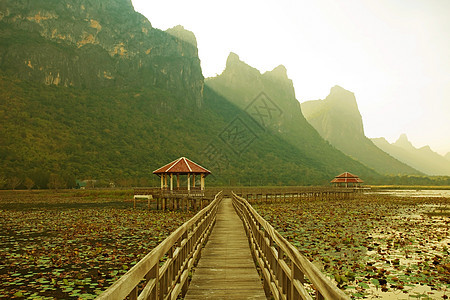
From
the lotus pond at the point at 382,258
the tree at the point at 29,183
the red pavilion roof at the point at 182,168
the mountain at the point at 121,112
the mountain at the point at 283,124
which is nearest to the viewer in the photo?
the lotus pond at the point at 382,258

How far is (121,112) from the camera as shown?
11162cm

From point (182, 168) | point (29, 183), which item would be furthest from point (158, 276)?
point (29, 183)

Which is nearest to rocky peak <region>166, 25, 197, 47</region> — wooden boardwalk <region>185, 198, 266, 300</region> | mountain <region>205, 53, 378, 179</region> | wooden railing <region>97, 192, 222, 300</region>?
mountain <region>205, 53, 378, 179</region>

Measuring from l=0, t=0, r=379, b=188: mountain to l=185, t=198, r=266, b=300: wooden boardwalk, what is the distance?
224 feet

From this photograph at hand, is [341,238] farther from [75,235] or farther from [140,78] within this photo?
[140,78]

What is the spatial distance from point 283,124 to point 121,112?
8980 centimetres

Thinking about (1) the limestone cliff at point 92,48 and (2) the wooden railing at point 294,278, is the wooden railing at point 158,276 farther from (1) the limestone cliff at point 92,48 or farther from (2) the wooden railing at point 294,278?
(1) the limestone cliff at point 92,48

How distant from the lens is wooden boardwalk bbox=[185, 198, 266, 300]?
5925 millimetres

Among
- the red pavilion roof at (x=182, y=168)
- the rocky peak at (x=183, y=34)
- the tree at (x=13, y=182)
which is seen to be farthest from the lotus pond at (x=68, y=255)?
the rocky peak at (x=183, y=34)

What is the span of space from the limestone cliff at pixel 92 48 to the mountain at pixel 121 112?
449 millimetres

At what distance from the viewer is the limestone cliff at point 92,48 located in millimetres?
121125

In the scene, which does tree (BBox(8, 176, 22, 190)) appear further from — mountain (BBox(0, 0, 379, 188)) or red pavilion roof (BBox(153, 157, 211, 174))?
red pavilion roof (BBox(153, 157, 211, 174))

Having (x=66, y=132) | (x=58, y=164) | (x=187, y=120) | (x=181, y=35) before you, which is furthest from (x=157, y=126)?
(x=181, y=35)

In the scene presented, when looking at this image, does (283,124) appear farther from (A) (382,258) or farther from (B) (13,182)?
(A) (382,258)
